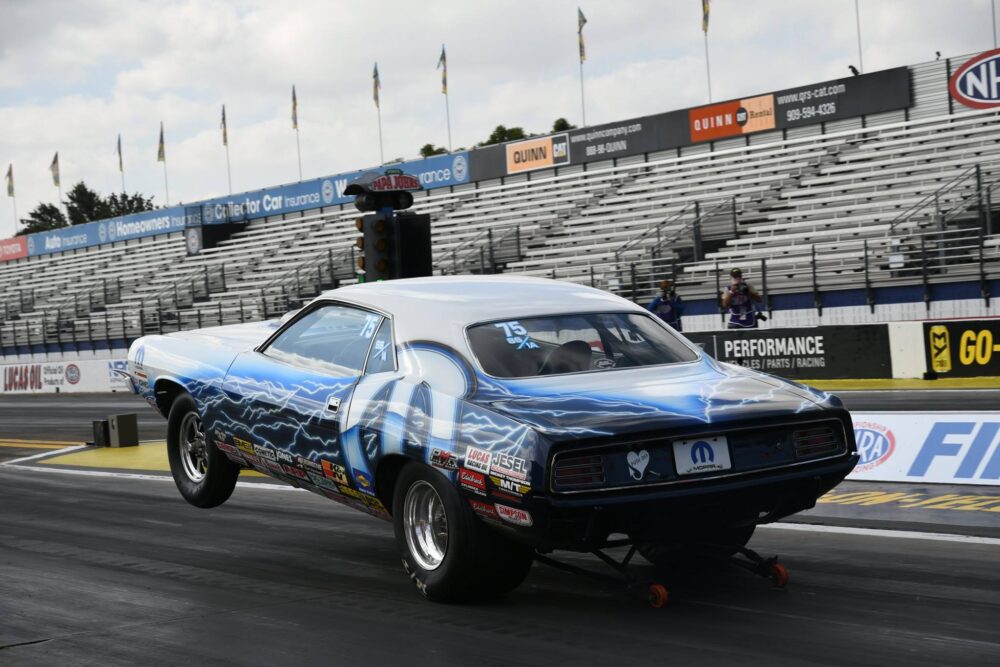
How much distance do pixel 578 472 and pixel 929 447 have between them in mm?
5490

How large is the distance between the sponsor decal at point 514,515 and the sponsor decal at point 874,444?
18.3ft


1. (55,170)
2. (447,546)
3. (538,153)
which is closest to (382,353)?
(447,546)

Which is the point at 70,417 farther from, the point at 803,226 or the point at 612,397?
the point at 612,397

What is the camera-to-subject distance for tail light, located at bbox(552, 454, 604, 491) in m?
5.14

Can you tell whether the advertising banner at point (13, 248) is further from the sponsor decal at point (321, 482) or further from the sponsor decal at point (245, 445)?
the sponsor decal at point (321, 482)

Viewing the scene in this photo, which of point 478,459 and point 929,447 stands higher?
point 478,459

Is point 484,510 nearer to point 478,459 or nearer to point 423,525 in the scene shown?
point 478,459

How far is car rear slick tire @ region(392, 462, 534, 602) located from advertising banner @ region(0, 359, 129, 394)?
30.2 meters

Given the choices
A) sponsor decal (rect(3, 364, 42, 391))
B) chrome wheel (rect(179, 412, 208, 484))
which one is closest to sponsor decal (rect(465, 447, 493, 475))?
chrome wheel (rect(179, 412, 208, 484))

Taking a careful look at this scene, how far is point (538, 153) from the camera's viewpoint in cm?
4172

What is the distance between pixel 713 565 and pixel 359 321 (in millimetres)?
2417

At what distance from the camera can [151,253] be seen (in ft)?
192

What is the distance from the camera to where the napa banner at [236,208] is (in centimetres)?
4572

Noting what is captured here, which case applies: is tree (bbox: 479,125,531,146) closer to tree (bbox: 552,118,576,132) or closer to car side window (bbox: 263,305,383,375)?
tree (bbox: 552,118,576,132)
